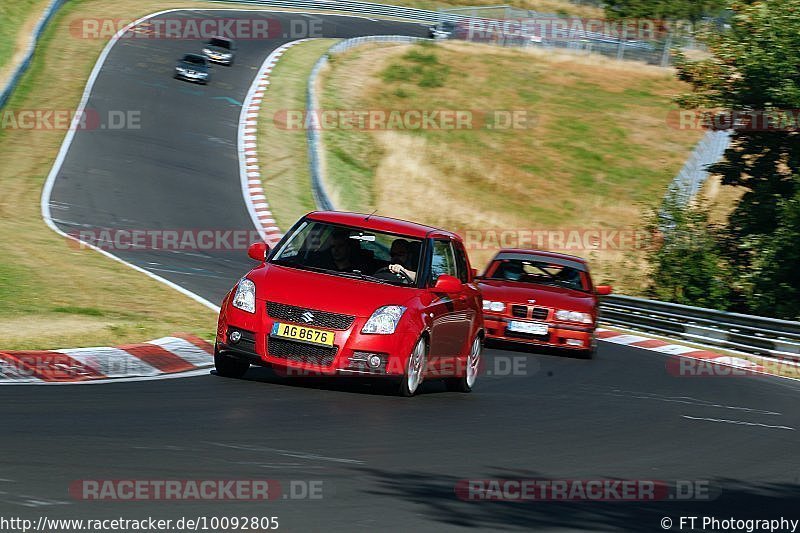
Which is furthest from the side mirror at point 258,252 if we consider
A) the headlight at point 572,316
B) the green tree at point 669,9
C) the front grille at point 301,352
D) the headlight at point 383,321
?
the green tree at point 669,9

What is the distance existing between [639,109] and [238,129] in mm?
20877

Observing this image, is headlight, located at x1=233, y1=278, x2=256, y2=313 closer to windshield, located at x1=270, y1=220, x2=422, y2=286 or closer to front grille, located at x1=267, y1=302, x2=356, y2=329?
front grille, located at x1=267, y1=302, x2=356, y2=329

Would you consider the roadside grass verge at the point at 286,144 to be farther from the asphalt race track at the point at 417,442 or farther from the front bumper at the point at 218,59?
the asphalt race track at the point at 417,442

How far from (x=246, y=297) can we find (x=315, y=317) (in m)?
0.70

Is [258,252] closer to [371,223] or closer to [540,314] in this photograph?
[371,223]

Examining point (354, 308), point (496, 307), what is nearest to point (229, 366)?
point (354, 308)

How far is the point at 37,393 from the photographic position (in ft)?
30.8

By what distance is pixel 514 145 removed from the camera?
48531 millimetres

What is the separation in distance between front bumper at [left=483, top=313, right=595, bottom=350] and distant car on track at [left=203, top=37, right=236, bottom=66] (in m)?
33.7

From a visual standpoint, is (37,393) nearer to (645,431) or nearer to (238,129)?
(645,431)

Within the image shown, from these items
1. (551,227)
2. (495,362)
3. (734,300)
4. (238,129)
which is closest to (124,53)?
(238,129)

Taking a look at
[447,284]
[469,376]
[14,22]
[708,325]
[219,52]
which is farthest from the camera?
[219,52]

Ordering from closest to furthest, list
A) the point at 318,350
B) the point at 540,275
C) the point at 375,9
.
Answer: the point at 318,350
the point at 540,275
the point at 375,9

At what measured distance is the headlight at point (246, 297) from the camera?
1095 centimetres
